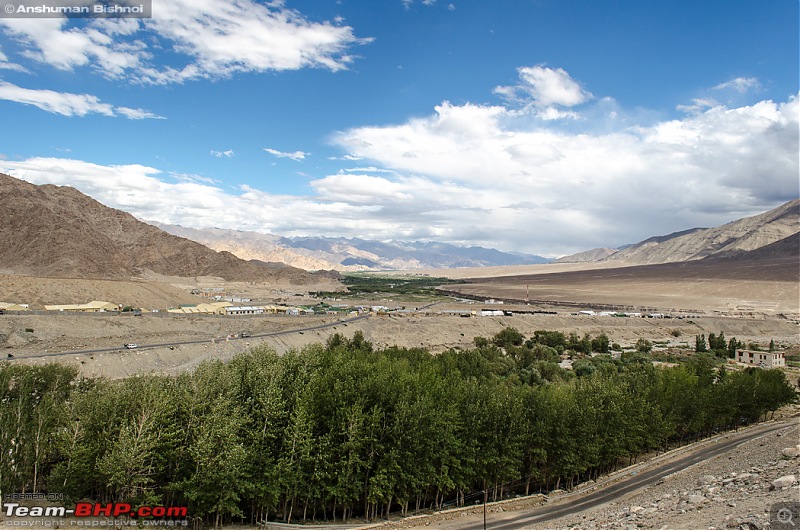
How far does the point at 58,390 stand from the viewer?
37219 millimetres

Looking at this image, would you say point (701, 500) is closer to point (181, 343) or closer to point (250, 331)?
point (181, 343)

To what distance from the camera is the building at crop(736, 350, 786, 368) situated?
76750mm

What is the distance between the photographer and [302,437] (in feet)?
93.1

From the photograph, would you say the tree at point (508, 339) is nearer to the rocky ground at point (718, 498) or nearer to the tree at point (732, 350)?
the tree at point (732, 350)

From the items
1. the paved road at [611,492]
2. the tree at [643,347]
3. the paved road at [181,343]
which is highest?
the paved road at [181,343]

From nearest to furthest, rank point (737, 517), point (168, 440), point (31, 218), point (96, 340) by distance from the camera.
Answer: point (737, 517), point (168, 440), point (96, 340), point (31, 218)

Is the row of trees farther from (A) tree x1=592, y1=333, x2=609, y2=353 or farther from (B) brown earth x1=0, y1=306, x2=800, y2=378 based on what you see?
(A) tree x1=592, y1=333, x2=609, y2=353

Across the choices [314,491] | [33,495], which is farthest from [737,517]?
[33,495]

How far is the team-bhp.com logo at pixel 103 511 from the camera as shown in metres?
24.8

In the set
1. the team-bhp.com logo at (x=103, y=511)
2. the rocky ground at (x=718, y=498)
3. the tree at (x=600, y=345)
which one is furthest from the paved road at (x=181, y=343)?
the rocky ground at (x=718, y=498)

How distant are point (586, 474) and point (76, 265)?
552ft

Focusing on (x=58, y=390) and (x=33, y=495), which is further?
(x=58, y=390)

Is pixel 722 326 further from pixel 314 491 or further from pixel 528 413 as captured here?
pixel 314 491

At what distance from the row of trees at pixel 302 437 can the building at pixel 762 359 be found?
49375 millimetres
